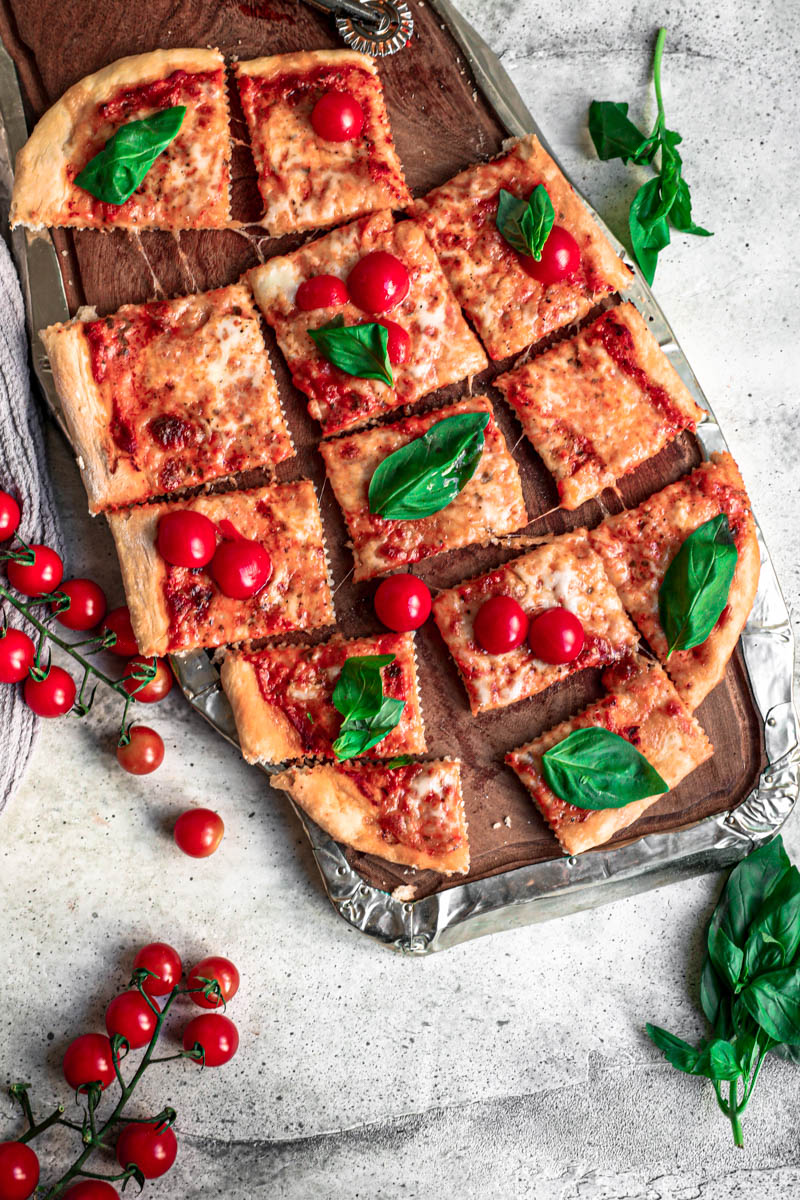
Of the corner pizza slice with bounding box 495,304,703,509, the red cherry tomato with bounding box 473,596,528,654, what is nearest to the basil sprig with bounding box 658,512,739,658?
the corner pizza slice with bounding box 495,304,703,509

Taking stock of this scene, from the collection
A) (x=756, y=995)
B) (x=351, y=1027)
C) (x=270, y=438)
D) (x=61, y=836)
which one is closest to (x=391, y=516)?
(x=270, y=438)

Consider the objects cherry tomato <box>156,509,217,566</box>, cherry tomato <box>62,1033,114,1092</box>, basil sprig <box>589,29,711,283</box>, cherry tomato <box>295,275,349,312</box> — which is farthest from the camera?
basil sprig <box>589,29,711,283</box>

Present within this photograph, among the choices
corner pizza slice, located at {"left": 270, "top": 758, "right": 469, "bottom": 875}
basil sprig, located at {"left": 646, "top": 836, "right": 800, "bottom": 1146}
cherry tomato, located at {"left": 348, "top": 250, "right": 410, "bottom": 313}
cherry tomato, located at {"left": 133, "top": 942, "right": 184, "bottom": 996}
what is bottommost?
basil sprig, located at {"left": 646, "top": 836, "right": 800, "bottom": 1146}

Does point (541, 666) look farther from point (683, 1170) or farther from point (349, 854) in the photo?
point (683, 1170)

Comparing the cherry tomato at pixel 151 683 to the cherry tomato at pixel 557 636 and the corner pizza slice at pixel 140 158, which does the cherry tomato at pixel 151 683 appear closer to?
the cherry tomato at pixel 557 636

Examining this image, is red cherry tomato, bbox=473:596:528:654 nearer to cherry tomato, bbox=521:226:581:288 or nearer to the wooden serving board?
the wooden serving board

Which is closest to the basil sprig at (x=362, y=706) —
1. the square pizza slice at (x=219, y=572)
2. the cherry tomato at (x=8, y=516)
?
the square pizza slice at (x=219, y=572)
